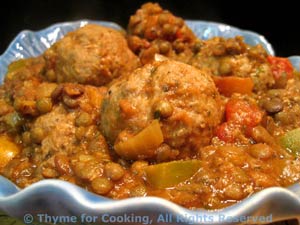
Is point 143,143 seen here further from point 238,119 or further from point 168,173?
point 238,119

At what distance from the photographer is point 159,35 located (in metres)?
3.67

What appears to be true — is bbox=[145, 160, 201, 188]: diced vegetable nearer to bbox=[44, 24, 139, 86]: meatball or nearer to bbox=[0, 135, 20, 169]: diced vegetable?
bbox=[44, 24, 139, 86]: meatball

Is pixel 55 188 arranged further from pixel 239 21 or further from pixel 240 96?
pixel 239 21

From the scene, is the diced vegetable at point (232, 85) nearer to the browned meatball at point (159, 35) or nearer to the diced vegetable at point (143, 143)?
the browned meatball at point (159, 35)

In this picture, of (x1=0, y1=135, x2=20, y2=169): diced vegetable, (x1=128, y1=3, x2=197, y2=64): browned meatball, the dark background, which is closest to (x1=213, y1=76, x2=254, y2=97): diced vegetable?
(x1=128, y1=3, x2=197, y2=64): browned meatball

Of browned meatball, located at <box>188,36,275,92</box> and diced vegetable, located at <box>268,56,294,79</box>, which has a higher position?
browned meatball, located at <box>188,36,275,92</box>

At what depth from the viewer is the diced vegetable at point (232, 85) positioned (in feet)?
10.3

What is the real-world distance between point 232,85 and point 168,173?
95 centimetres

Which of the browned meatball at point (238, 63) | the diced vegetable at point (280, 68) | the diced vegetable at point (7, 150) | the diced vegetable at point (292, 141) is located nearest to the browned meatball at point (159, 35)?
the browned meatball at point (238, 63)

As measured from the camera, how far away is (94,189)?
2.44m

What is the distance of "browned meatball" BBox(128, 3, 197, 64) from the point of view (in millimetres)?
3584

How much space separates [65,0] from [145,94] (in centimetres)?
418

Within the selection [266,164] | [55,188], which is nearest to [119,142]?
[55,188]

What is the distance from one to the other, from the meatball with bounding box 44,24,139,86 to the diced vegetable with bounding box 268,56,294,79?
110 cm
